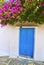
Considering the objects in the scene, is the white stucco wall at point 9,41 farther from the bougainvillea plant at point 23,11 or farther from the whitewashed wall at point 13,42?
the bougainvillea plant at point 23,11

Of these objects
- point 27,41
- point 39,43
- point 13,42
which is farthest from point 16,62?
point 39,43

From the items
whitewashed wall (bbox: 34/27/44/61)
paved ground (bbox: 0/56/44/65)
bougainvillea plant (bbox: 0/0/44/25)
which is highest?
bougainvillea plant (bbox: 0/0/44/25)

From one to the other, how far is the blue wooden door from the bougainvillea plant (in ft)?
2.74

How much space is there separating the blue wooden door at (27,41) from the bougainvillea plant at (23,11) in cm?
83

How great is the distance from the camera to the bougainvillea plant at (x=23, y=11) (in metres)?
9.68

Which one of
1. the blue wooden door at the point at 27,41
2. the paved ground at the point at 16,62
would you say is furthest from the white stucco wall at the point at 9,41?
the paved ground at the point at 16,62

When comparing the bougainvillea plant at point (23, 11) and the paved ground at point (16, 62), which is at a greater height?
the bougainvillea plant at point (23, 11)

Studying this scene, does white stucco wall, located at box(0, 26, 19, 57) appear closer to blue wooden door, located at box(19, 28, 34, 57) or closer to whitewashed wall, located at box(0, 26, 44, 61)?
whitewashed wall, located at box(0, 26, 44, 61)

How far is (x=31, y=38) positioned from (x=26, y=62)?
1544 mm

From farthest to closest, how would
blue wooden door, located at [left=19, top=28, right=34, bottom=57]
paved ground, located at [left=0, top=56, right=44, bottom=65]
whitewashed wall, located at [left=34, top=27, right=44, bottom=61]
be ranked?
blue wooden door, located at [left=19, top=28, right=34, bottom=57]
whitewashed wall, located at [left=34, top=27, right=44, bottom=61]
paved ground, located at [left=0, top=56, right=44, bottom=65]

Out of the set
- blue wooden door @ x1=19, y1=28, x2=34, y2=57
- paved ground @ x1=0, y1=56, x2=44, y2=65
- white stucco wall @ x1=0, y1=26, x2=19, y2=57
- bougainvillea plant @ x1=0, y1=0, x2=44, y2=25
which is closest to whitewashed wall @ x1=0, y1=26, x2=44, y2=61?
white stucco wall @ x1=0, y1=26, x2=19, y2=57

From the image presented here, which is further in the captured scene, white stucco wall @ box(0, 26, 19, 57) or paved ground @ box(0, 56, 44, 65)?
white stucco wall @ box(0, 26, 19, 57)

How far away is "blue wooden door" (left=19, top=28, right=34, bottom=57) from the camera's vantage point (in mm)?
10523

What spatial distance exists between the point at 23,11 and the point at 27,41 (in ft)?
6.29
